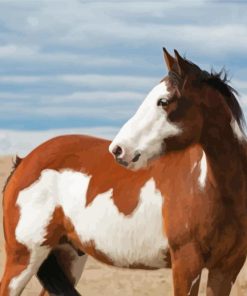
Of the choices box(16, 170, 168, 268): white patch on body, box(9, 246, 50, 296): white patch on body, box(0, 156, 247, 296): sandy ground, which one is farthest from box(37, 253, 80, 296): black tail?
box(0, 156, 247, 296): sandy ground

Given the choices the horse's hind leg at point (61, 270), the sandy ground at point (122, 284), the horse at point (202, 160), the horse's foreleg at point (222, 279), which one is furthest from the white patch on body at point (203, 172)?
the sandy ground at point (122, 284)

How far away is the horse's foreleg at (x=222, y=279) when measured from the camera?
214 inches

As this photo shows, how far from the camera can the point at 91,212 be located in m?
5.87

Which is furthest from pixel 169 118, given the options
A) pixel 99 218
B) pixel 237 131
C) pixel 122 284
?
pixel 122 284

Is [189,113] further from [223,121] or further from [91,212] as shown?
[91,212]

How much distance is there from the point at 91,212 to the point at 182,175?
747mm

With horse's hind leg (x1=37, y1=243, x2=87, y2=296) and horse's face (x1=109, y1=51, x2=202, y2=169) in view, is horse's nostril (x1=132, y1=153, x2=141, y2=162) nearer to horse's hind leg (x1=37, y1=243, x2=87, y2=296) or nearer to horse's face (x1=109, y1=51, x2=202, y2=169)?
horse's face (x1=109, y1=51, x2=202, y2=169)

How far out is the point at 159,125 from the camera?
Result: 16.7 feet

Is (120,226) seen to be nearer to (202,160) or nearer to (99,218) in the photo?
(99,218)

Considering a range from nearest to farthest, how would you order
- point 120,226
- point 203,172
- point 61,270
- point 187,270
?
point 187,270
point 203,172
point 120,226
point 61,270

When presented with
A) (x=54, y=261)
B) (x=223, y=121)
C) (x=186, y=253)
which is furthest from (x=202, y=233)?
(x=54, y=261)

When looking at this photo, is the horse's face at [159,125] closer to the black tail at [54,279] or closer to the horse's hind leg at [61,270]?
the horse's hind leg at [61,270]

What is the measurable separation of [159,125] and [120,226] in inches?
34.8

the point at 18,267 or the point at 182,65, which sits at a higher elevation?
the point at 182,65
